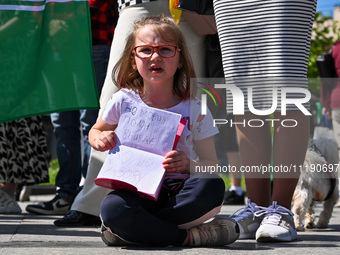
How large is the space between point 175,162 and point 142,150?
189mm

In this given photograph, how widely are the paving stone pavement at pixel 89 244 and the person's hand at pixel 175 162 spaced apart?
1.29 feet

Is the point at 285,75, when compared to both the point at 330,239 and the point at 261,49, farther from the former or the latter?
the point at 330,239

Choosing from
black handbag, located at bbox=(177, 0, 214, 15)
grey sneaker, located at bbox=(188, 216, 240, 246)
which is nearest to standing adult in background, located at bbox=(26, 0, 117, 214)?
black handbag, located at bbox=(177, 0, 214, 15)

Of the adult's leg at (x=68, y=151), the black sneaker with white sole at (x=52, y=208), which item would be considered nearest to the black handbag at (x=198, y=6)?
the adult's leg at (x=68, y=151)

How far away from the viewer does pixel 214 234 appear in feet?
10.7

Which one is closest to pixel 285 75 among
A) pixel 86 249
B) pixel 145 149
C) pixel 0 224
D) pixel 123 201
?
pixel 145 149

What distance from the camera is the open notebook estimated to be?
130 inches

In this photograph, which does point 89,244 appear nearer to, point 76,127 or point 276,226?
point 276,226

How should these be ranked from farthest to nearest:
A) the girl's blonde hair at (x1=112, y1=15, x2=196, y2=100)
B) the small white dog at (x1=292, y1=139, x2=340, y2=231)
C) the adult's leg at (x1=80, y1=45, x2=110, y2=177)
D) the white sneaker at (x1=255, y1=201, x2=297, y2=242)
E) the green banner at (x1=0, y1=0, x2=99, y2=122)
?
1. the adult's leg at (x1=80, y1=45, x2=110, y2=177)
2. the small white dog at (x1=292, y1=139, x2=340, y2=231)
3. the green banner at (x1=0, y1=0, x2=99, y2=122)
4. the girl's blonde hair at (x1=112, y1=15, x2=196, y2=100)
5. the white sneaker at (x1=255, y1=201, x2=297, y2=242)

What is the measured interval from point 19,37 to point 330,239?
2027 mm

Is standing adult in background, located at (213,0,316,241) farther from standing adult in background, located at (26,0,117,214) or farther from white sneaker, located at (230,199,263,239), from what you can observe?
standing adult in background, located at (26,0,117,214)

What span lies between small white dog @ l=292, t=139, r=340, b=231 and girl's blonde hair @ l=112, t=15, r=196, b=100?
134cm

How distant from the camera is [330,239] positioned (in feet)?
12.1

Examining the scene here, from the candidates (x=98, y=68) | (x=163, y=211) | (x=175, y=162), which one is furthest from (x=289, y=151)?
(x=98, y=68)
